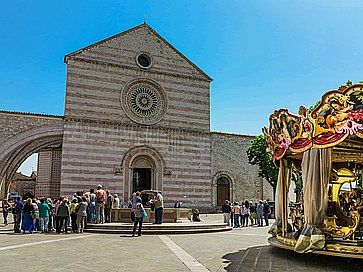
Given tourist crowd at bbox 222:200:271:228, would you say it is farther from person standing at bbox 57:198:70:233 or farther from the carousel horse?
person standing at bbox 57:198:70:233

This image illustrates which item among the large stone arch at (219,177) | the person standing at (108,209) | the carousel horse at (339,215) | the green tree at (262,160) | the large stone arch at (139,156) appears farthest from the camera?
the large stone arch at (219,177)

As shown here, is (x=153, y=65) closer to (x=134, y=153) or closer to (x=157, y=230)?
(x=134, y=153)

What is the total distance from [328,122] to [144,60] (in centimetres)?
2001

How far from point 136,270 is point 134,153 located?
18.1 metres

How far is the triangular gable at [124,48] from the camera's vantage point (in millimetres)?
25062

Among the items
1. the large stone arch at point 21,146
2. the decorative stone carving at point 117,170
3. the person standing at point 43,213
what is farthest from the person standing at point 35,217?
the decorative stone carving at point 117,170

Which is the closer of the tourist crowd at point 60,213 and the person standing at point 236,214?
the tourist crowd at point 60,213

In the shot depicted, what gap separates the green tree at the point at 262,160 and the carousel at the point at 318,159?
54.9ft

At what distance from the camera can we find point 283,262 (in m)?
8.57

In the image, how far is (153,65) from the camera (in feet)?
88.7

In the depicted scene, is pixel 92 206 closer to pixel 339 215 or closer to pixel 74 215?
pixel 74 215

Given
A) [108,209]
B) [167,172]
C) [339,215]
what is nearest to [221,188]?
[167,172]

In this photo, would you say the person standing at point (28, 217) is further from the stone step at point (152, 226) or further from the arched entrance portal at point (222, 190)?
the arched entrance portal at point (222, 190)

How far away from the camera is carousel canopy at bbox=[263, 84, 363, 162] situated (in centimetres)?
843
